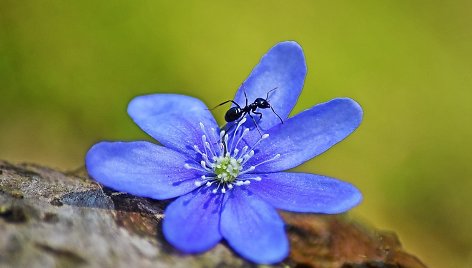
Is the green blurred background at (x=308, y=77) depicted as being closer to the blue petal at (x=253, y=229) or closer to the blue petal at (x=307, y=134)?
the blue petal at (x=307, y=134)

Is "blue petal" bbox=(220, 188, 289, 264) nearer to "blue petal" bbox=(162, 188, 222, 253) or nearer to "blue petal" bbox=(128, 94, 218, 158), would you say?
"blue petal" bbox=(162, 188, 222, 253)

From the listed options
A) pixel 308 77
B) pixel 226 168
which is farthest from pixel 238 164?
pixel 308 77

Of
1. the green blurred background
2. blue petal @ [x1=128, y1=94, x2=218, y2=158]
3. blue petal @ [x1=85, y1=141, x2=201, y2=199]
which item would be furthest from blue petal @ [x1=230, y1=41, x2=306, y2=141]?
the green blurred background

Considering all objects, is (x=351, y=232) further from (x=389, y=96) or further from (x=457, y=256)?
(x=389, y=96)

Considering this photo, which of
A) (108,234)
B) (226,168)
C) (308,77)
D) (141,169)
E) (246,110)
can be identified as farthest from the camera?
(308,77)

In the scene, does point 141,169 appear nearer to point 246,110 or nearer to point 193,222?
point 193,222

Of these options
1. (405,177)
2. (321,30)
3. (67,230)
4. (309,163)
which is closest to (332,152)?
(309,163)

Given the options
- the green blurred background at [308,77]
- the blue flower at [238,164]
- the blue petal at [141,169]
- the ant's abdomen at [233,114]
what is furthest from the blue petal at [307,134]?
the green blurred background at [308,77]
